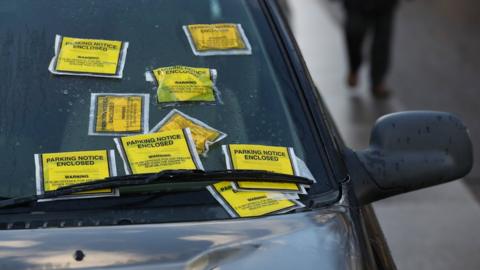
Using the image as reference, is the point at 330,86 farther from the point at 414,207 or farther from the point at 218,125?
the point at 218,125

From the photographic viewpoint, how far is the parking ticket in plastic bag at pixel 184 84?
8.43ft

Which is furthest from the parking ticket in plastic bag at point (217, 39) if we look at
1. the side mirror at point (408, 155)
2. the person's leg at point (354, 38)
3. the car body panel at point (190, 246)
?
the person's leg at point (354, 38)

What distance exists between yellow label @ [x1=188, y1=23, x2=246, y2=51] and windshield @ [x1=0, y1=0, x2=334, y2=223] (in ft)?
0.06

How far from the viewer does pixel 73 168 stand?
232cm

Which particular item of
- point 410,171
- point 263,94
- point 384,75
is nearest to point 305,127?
point 263,94

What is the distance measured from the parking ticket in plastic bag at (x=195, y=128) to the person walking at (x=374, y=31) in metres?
5.15

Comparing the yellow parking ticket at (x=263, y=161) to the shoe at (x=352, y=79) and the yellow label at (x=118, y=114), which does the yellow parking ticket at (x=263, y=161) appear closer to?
the yellow label at (x=118, y=114)

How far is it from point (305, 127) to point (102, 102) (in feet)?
2.07

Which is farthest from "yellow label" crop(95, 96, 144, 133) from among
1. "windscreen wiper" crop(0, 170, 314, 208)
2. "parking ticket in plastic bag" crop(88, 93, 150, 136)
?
"windscreen wiper" crop(0, 170, 314, 208)

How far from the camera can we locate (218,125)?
2.53 metres

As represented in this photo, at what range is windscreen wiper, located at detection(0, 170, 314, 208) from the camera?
223 cm

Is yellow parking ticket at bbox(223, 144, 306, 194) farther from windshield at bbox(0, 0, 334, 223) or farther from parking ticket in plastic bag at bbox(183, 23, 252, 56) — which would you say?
parking ticket in plastic bag at bbox(183, 23, 252, 56)

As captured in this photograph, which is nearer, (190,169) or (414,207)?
(190,169)

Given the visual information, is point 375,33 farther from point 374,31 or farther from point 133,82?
point 133,82
